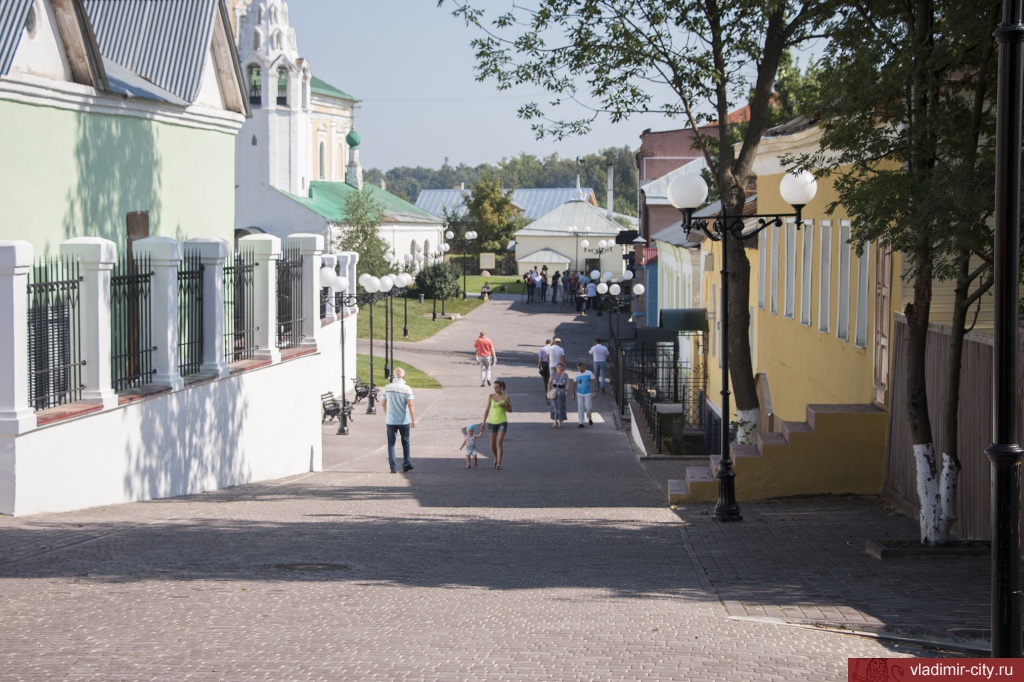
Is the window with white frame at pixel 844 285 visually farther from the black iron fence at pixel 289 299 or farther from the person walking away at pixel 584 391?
the person walking away at pixel 584 391

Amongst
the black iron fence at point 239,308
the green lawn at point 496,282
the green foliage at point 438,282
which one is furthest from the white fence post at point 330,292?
the green lawn at point 496,282

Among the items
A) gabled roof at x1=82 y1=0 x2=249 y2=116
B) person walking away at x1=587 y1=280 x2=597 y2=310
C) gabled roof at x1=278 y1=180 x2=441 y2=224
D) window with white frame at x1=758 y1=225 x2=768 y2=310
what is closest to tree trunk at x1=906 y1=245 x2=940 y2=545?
window with white frame at x1=758 y1=225 x2=768 y2=310

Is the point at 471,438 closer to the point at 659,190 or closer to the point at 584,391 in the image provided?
the point at 584,391

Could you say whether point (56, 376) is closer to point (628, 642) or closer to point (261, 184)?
point (628, 642)

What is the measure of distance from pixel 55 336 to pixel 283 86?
54.8 metres

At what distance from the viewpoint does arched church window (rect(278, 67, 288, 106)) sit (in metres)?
65.0

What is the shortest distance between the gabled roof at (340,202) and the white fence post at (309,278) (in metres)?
38.9

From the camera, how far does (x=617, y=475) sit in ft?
64.1

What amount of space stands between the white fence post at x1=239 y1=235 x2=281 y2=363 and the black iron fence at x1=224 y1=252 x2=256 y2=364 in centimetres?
8

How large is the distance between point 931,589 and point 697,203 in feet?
17.7

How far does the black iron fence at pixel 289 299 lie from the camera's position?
66.3 ft

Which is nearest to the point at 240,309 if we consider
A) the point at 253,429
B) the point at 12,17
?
the point at 253,429

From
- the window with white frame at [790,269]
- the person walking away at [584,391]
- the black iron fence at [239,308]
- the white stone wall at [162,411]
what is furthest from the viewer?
the person walking away at [584,391]

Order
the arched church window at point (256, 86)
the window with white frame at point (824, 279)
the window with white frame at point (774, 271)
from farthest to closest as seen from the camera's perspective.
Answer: the arched church window at point (256, 86) < the window with white frame at point (774, 271) < the window with white frame at point (824, 279)
